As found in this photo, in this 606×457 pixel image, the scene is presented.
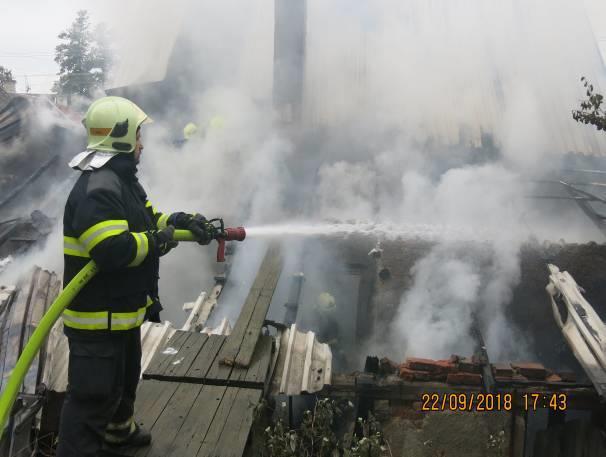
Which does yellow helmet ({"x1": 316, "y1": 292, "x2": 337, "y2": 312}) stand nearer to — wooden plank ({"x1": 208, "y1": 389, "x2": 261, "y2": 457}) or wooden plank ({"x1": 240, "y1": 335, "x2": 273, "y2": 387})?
wooden plank ({"x1": 240, "y1": 335, "x2": 273, "y2": 387})

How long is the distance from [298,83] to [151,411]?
7601 millimetres

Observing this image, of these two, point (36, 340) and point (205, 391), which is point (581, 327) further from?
point (36, 340)

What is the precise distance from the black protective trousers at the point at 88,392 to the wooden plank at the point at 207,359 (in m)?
0.97

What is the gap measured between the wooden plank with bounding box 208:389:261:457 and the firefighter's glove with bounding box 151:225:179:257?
109 cm

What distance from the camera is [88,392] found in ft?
7.02

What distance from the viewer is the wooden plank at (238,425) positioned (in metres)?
2.47

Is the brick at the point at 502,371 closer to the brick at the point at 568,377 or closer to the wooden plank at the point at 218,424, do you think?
the brick at the point at 568,377

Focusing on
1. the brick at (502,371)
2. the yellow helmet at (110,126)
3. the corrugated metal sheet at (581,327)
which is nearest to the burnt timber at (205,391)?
the yellow helmet at (110,126)

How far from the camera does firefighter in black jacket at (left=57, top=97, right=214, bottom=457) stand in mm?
2086

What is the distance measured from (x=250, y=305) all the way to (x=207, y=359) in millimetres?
864

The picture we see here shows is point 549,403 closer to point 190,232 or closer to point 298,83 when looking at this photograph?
point 190,232

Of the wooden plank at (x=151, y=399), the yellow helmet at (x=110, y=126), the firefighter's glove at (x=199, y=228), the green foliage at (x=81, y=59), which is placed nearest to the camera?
the yellow helmet at (x=110, y=126)

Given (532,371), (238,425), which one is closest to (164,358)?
(238,425)

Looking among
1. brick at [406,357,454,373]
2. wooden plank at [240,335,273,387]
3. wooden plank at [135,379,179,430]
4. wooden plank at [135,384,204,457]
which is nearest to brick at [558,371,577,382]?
brick at [406,357,454,373]
